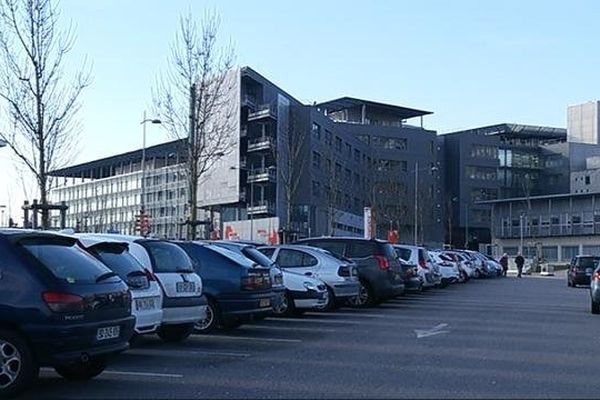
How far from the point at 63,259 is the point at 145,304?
100 inches

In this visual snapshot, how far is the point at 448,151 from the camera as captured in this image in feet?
375

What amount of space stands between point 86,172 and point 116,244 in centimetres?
10265

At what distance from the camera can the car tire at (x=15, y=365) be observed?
8523 millimetres

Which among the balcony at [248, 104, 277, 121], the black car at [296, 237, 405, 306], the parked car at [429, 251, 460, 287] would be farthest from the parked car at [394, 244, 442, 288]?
the balcony at [248, 104, 277, 121]

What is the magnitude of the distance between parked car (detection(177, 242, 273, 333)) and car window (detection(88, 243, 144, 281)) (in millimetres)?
2736

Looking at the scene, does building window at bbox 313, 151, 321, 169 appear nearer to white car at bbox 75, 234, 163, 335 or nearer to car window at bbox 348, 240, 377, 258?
car window at bbox 348, 240, 377, 258

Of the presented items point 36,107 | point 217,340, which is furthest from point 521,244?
point 217,340

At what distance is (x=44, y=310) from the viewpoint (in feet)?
28.1

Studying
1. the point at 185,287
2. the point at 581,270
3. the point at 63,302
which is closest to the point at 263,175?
the point at 581,270

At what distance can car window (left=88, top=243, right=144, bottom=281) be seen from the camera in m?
11.3

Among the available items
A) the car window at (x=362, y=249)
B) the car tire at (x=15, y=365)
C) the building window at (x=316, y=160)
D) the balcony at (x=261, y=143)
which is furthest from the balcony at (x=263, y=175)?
the car tire at (x=15, y=365)

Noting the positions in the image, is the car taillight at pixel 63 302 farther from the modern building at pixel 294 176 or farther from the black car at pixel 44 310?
the modern building at pixel 294 176

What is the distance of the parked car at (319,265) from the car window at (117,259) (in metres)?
7.76

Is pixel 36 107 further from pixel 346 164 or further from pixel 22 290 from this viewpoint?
pixel 346 164
